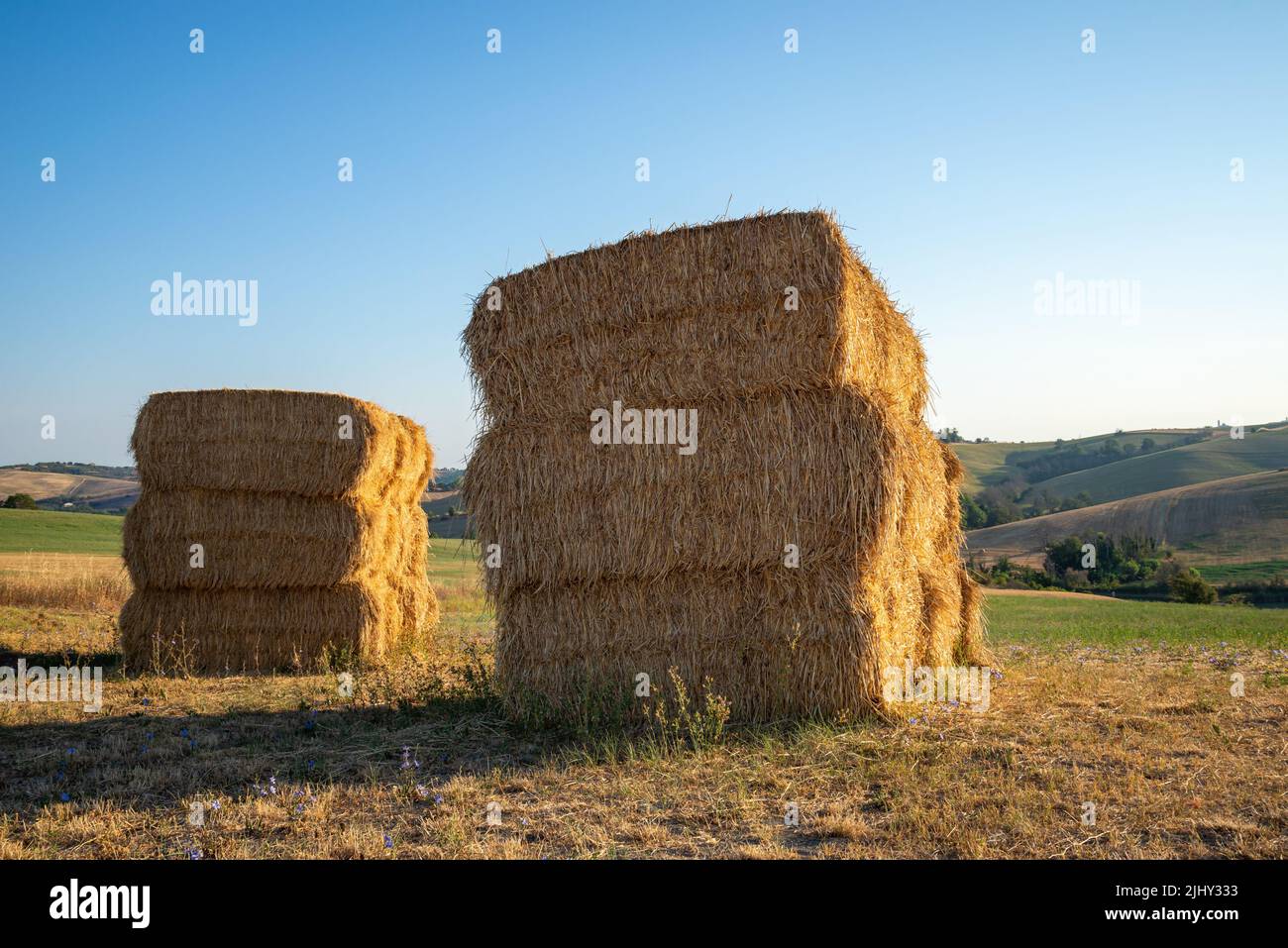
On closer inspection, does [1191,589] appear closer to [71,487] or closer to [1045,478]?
[1045,478]

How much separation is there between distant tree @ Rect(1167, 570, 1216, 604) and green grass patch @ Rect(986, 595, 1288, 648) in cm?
732

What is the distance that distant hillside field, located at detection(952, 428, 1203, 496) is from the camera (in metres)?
88.6

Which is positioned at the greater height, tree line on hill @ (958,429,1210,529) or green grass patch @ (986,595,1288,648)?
tree line on hill @ (958,429,1210,529)

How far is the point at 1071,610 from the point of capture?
2384 centimetres

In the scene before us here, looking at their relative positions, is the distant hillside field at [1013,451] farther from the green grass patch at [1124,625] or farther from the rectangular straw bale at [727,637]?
the rectangular straw bale at [727,637]

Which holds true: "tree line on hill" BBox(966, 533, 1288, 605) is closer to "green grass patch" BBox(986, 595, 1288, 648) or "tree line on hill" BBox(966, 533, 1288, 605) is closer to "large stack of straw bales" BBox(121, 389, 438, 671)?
"green grass patch" BBox(986, 595, 1288, 648)

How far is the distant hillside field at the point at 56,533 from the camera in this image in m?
31.9

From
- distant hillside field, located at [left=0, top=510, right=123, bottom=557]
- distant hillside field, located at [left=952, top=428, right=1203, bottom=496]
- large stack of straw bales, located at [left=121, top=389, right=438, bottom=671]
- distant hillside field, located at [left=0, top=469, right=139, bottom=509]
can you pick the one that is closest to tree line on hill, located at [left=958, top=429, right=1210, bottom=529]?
distant hillside field, located at [left=952, top=428, right=1203, bottom=496]

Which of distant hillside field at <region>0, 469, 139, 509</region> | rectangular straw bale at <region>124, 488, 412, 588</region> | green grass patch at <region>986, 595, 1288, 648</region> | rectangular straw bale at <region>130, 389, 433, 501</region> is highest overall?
distant hillside field at <region>0, 469, 139, 509</region>

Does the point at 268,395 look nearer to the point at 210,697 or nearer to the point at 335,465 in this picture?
the point at 335,465

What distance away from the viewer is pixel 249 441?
11.0 meters

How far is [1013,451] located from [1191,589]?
7264 cm

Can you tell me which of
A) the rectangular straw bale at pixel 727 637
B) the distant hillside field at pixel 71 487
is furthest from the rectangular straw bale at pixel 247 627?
the distant hillside field at pixel 71 487

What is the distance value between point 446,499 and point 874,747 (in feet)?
159
